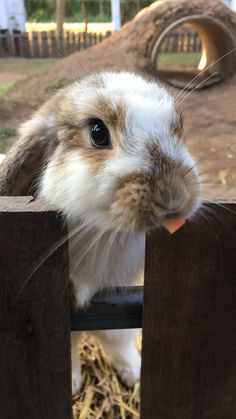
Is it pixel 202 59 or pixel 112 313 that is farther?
pixel 202 59

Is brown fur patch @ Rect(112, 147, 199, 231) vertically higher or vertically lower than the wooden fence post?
lower

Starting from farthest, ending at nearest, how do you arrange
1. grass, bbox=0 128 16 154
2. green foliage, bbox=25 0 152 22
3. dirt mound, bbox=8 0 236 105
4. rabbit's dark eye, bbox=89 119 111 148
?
green foliage, bbox=25 0 152 22, dirt mound, bbox=8 0 236 105, grass, bbox=0 128 16 154, rabbit's dark eye, bbox=89 119 111 148

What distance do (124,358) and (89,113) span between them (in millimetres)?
1132

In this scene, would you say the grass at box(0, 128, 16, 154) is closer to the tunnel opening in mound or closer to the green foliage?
the tunnel opening in mound

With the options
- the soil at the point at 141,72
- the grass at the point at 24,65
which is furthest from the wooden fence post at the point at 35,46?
the soil at the point at 141,72

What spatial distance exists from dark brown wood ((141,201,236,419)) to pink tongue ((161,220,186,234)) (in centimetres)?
2

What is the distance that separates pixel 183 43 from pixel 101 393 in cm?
1189

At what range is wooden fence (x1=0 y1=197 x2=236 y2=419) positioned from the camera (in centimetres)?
102

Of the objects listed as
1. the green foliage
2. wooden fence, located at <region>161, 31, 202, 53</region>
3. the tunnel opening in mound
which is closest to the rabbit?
the tunnel opening in mound

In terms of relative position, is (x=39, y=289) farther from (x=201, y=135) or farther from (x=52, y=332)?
(x=201, y=135)

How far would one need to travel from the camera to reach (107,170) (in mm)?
1114

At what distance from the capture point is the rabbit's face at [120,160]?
1028 millimetres

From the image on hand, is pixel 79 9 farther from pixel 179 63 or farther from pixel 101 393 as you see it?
pixel 101 393

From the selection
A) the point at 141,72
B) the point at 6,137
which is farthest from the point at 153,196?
the point at 141,72
